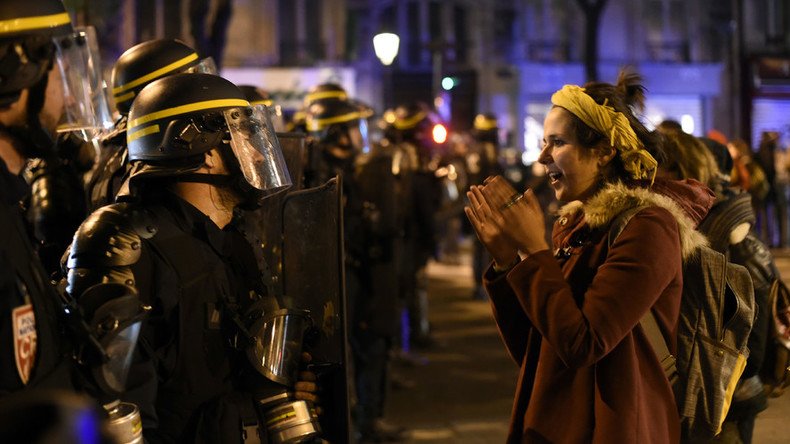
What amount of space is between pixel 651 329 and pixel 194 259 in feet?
4.33

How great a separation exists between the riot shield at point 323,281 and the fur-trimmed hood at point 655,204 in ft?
2.44

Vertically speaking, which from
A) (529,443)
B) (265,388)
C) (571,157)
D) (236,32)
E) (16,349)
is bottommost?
(529,443)

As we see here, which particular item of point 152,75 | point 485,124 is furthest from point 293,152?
point 485,124

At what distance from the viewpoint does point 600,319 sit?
8.93 ft

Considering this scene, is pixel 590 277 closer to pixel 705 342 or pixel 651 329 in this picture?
pixel 651 329

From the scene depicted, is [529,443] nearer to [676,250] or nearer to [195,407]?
[676,250]

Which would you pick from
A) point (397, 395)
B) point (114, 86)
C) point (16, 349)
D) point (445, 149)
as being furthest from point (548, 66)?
point (16, 349)

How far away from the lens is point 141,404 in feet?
8.57

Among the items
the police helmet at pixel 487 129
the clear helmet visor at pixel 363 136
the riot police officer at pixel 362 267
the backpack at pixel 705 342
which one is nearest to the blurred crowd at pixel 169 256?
the backpack at pixel 705 342

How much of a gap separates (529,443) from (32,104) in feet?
5.42

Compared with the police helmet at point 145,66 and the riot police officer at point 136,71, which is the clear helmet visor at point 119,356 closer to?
the riot police officer at point 136,71

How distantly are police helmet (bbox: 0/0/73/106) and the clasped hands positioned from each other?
1208 millimetres

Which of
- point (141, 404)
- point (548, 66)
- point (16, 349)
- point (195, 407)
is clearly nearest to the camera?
point (16, 349)

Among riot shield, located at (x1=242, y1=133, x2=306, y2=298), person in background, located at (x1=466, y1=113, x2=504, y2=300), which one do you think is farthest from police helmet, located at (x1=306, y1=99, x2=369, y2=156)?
person in background, located at (x1=466, y1=113, x2=504, y2=300)
